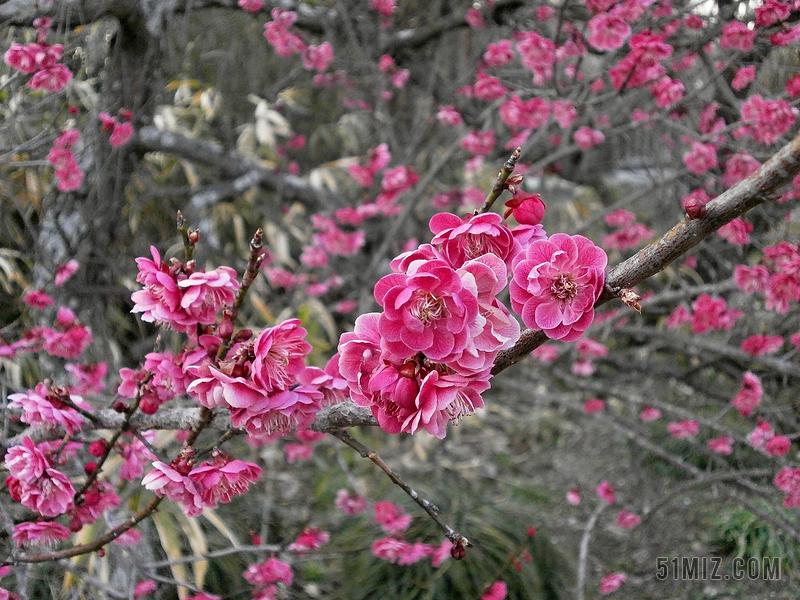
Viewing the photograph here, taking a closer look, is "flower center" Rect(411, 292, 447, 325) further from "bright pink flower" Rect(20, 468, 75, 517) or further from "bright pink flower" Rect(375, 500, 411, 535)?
"bright pink flower" Rect(375, 500, 411, 535)

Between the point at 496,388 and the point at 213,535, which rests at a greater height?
the point at 496,388

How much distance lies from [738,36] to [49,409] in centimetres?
216

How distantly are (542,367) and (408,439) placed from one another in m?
1.07

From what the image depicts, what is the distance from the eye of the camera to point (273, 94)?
13.3 feet

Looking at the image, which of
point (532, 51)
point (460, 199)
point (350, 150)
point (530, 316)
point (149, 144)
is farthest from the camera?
point (350, 150)

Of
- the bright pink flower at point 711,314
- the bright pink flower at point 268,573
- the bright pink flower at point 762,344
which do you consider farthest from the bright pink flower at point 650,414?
the bright pink flower at point 268,573

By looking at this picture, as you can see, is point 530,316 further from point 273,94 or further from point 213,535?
point 273,94

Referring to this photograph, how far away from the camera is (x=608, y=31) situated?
7.07 ft

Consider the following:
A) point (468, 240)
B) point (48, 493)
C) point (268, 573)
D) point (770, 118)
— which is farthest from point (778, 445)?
point (48, 493)

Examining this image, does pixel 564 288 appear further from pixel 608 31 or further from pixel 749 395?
pixel 749 395

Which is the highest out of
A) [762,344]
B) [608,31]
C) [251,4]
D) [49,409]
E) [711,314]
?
[251,4]

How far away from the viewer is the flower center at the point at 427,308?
755 millimetres

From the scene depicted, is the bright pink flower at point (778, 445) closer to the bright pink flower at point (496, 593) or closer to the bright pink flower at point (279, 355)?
the bright pink flower at point (496, 593)

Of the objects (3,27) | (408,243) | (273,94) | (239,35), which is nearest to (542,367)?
(408,243)
